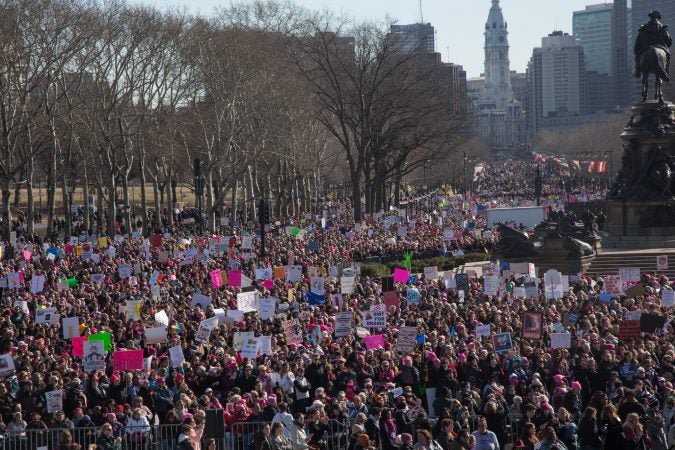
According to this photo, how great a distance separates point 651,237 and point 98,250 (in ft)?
59.9

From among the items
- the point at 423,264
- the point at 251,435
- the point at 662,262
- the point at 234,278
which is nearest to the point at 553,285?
the point at 234,278

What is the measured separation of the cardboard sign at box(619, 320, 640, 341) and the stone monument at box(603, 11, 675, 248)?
73.5 feet

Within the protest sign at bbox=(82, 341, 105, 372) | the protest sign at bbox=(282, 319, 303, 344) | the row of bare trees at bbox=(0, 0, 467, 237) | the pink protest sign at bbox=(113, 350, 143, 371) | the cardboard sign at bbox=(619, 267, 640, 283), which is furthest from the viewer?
the row of bare trees at bbox=(0, 0, 467, 237)

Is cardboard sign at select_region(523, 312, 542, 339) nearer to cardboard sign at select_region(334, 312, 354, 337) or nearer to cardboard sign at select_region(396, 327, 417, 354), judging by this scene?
cardboard sign at select_region(396, 327, 417, 354)

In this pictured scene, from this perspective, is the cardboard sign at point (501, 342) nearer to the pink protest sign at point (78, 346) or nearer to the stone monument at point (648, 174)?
the pink protest sign at point (78, 346)

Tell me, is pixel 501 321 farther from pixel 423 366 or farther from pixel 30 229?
pixel 30 229

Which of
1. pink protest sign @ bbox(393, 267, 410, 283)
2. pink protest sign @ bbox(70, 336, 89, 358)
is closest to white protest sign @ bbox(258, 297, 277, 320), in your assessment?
pink protest sign @ bbox(70, 336, 89, 358)

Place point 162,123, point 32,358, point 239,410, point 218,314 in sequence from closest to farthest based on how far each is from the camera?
point 239,410 → point 32,358 → point 218,314 → point 162,123

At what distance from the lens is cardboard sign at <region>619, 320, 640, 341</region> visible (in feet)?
74.8

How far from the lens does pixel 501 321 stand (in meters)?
25.0

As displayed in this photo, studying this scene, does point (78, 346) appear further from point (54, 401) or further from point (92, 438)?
point (92, 438)

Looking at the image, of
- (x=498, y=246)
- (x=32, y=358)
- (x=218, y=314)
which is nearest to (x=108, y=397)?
(x=32, y=358)

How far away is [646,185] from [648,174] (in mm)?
379

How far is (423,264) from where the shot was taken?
147 feet
